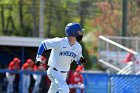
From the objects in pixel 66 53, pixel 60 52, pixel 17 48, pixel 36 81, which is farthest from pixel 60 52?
pixel 17 48

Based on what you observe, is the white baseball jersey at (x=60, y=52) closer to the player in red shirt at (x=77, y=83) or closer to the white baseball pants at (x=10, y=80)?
the white baseball pants at (x=10, y=80)

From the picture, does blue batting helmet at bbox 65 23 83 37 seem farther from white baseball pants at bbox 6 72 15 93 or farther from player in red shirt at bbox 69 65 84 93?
player in red shirt at bbox 69 65 84 93

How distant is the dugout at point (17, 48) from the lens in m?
24.7

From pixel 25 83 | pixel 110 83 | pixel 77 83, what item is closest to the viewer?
pixel 110 83

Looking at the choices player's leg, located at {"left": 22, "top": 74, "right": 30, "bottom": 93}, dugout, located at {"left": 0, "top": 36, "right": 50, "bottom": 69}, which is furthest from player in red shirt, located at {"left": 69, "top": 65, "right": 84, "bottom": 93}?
dugout, located at {"left": 0, "top": 36, "right": 50, "bottom": 69}

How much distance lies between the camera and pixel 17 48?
25609mm

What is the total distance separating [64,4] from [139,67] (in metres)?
16.8

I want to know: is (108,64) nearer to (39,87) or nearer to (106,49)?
(106,49)

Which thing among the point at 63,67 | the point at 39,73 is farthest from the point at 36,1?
the point at 63,67

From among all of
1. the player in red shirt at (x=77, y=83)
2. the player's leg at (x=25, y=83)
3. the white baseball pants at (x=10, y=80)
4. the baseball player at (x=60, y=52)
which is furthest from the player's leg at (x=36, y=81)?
the baseball player at (x=60, y=52)

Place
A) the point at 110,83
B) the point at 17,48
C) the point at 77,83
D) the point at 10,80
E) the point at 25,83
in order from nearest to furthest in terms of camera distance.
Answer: the point at 10,80 → the point at 110,83 → the point at 25,83 → the point at 77,83 → the point at 17,48

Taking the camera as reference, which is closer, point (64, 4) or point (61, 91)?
point (61, 91)

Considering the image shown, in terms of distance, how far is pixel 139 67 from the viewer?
20.2 meters

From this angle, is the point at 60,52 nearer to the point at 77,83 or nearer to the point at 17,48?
the point at 77,83
